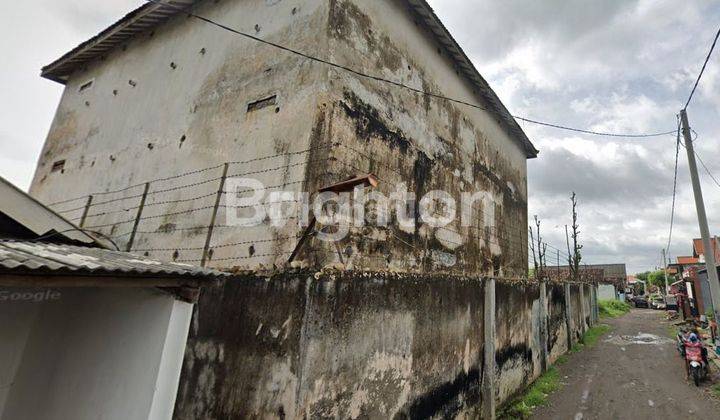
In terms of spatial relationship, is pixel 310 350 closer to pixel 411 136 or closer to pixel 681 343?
pixel 411 136

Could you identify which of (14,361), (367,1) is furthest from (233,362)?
(367,1)

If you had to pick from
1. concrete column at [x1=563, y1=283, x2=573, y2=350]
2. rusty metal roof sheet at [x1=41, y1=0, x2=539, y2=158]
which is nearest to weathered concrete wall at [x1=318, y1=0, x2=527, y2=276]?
rusty metal roof sheet at [x1=41, y1=0, x2=539, y2=158]

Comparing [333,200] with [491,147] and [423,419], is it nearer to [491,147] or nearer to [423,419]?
[423,419]

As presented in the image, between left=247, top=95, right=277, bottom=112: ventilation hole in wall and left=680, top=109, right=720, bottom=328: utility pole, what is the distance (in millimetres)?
9926

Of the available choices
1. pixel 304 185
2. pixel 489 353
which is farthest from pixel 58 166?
pixel 489 353

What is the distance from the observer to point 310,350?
313cm

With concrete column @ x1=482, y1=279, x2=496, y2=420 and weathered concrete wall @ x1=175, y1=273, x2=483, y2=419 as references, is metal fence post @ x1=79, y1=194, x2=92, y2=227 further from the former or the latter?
concrete column @ x1=482, y1=279, x2=496, y2=420

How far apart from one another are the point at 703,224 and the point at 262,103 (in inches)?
402

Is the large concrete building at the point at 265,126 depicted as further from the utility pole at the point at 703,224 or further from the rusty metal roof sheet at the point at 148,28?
the utility pole at the point at 703,224

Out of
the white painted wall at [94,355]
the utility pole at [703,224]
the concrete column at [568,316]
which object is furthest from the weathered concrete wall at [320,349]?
the concrete column at [568,316]

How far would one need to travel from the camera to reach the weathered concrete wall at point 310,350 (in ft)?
10.3

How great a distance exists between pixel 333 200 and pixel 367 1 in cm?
364

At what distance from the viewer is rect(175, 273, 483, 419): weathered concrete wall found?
314 centimetres

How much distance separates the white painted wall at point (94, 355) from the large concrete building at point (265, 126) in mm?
1680
